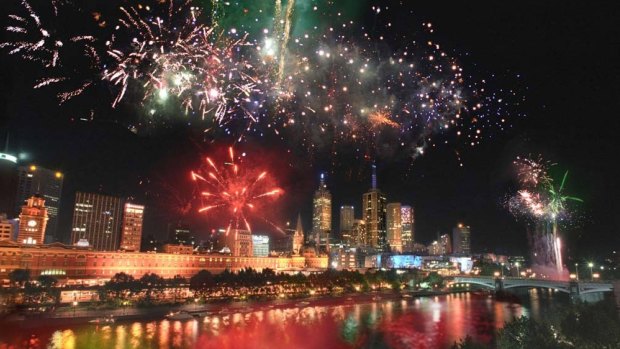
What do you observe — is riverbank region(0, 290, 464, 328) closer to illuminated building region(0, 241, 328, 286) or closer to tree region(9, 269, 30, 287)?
tree region(9, 269, 30, 287)

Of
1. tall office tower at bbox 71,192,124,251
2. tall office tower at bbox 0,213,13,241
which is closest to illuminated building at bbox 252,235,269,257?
tall office tower at bbox 71,192,124,251

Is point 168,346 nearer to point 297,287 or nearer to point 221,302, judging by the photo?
point 221,302

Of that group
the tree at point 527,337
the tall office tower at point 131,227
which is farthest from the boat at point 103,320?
the tall office tower at point 131,227

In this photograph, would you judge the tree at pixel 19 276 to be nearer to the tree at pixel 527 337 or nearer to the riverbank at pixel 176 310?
the riverbank at pixel 176 310

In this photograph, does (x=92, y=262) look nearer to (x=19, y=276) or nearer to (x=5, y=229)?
(x=5, y=229)

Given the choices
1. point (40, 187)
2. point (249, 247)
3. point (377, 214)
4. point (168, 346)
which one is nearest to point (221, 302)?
point (168, 346)

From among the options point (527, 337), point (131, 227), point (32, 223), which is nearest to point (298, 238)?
point (131, 227)
